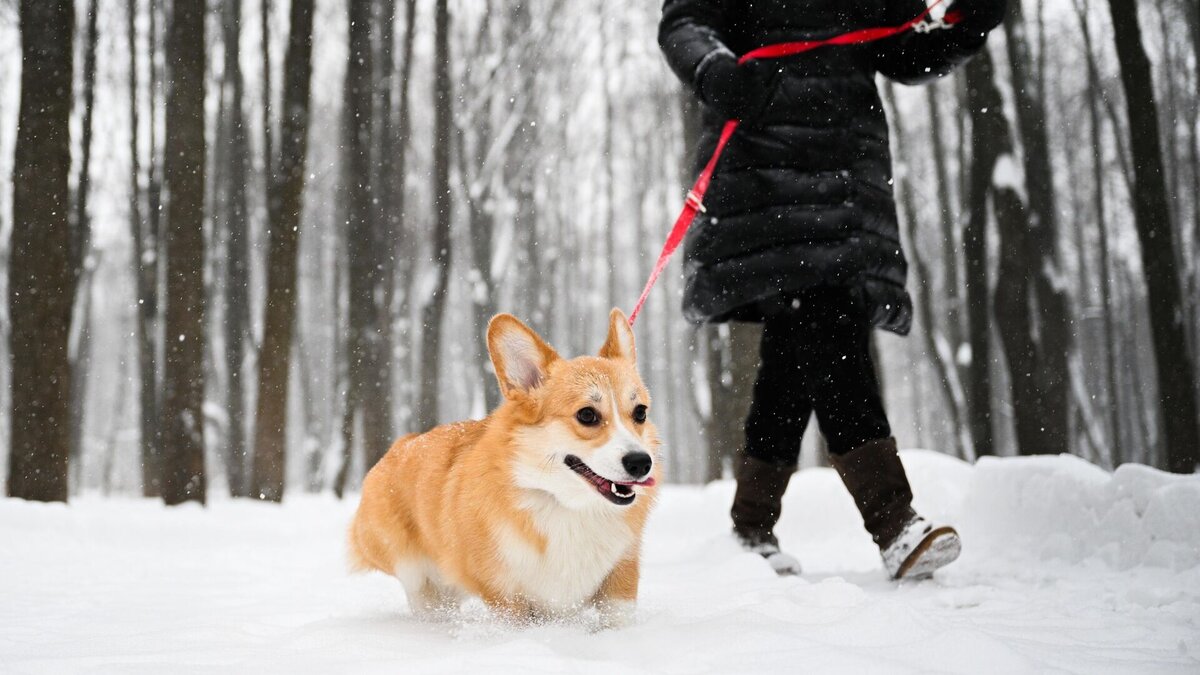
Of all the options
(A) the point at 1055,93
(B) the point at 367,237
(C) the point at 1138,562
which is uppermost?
(A) the point at 1055,93

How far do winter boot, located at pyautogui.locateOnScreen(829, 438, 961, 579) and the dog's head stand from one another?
98 centimetres

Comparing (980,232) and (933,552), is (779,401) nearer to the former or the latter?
(933,552)

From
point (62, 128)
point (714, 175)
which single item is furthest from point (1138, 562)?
point (62, 128)

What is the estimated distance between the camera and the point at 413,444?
343 centimetres

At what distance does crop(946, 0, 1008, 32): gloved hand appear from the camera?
357cm

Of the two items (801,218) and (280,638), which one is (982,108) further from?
(280,638)

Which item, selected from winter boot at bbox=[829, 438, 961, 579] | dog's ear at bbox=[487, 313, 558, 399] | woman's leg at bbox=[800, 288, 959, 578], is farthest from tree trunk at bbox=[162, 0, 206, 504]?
winter boot at bbox=[829, 438, 961, 579]

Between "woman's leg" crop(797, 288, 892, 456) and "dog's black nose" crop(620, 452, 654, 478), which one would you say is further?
"woman's leg" crop(797, 288, 892, 456)

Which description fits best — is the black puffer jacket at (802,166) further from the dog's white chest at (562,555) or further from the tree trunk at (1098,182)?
the tree trunk at (1098,182)

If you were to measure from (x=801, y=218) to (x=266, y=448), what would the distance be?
8040 millimetres

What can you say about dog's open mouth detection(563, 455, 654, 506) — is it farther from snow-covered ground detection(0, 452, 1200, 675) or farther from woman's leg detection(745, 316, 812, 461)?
woman's leg detection(745, 316, 812, 461)

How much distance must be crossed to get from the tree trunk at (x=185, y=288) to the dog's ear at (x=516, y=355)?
22.8 feet

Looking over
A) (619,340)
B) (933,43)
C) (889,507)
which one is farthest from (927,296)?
(619,340)

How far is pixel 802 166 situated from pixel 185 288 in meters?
7.28
